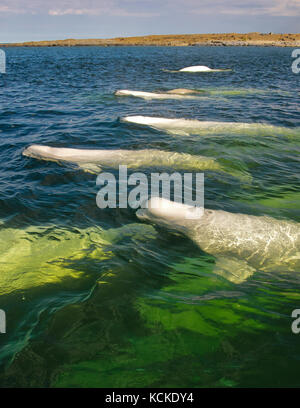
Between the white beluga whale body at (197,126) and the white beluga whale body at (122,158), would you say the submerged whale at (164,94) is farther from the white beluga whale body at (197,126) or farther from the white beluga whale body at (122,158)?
the white beluga whale body at (122,158)

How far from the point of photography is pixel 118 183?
31.1ft

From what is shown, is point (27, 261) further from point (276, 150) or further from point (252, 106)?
point (252, 106)

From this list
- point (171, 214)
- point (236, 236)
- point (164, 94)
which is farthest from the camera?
point (164, 94)

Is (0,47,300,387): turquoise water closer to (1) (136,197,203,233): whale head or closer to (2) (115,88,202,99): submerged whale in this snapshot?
(1) (136,197,203,233): whale head

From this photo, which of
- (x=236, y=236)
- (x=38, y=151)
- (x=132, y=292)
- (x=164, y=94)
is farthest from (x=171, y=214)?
(x=164, y=94)

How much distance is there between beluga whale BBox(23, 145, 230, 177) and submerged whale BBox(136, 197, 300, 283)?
3.62 m

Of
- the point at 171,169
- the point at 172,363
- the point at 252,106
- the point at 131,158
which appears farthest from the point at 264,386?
the point at 252,106

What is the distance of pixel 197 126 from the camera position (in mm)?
14891

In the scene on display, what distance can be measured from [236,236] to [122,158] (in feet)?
19.0

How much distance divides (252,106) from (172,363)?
1934 centimetres

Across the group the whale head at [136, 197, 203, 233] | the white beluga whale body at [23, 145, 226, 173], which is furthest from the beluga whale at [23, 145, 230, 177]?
the whale head at [136, 197, 203, 233]

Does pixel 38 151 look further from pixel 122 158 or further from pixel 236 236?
pixel 236 236

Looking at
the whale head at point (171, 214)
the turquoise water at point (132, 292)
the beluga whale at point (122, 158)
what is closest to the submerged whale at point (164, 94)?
the turquoise water at point (132, 292)

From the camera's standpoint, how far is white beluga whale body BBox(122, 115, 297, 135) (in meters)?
14.4
